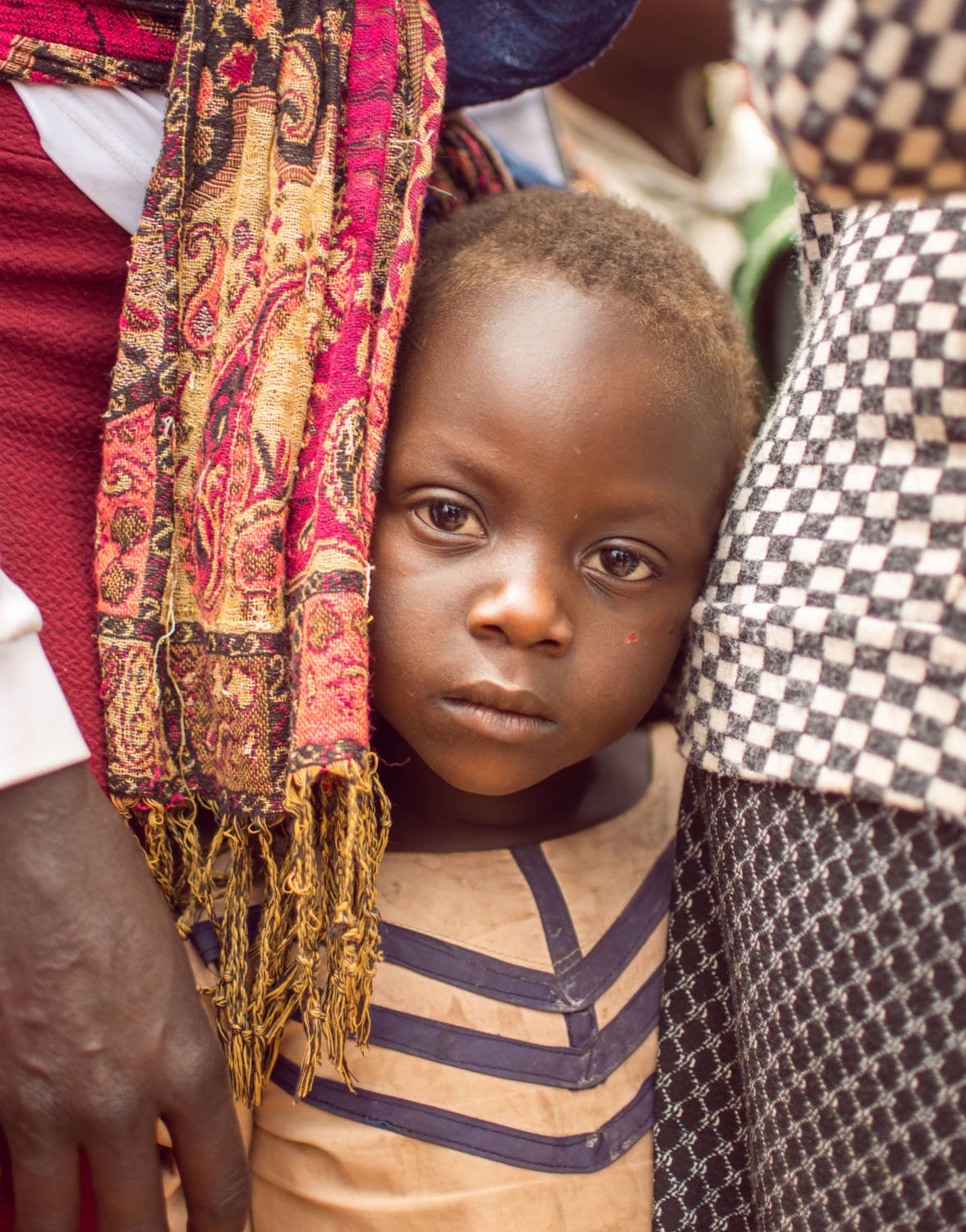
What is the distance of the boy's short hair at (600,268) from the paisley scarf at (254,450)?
3.9 inches

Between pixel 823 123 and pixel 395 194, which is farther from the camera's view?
pixel 395 194

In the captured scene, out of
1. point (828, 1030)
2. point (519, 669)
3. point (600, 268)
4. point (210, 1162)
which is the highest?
point (600, 268)

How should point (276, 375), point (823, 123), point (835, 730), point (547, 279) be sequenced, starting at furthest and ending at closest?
point (547, 279), point (276, 375), point (835, 730), point (823, 123)

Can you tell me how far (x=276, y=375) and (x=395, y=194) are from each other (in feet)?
0.79

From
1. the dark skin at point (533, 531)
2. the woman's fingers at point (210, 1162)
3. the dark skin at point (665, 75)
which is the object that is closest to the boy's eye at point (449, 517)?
the dark skin at point (533, 531)

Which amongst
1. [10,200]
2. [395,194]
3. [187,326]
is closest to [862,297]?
[395,194]

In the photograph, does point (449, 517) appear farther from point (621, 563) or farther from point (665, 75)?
point (665, 75)

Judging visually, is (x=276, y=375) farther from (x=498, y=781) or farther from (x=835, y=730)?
(x=835, y=730)

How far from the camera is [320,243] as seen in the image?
103cm

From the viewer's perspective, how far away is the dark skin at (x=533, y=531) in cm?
105

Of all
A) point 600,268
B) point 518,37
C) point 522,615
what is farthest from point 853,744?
point 518,37

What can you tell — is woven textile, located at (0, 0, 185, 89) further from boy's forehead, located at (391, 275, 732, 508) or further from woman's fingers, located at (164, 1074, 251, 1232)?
woman's fingers, located at (164, 1074, 251, 1232)

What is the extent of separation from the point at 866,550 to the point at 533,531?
12.3 inches

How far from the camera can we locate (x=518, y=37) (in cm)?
126
